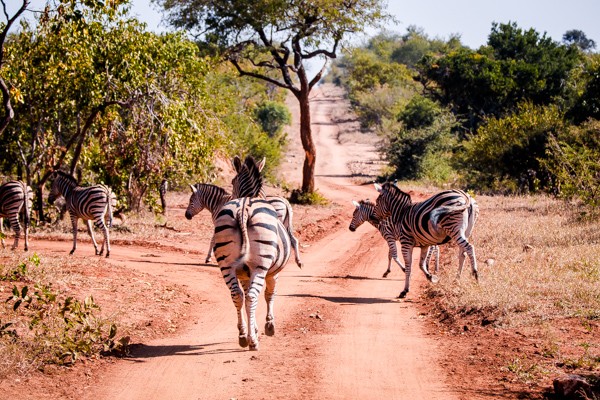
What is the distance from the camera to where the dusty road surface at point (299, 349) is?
23.6ft

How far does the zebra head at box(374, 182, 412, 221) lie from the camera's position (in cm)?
1409

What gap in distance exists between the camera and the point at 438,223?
12609mm

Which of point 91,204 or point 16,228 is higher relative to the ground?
point 91,204

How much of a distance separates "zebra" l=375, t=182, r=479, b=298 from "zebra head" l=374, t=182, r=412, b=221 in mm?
127

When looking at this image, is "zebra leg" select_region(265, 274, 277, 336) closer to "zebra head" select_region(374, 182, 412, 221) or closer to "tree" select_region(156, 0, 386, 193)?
"zebra head" select_region(374, 182, 412, 221)

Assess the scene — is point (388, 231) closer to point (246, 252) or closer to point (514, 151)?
point (246, 252)

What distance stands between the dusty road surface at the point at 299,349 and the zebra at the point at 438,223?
0.90m

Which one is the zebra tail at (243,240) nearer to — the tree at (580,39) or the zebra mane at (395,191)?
the zebra mane at (395,191)

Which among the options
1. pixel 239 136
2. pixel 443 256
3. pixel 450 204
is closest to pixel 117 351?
pixel 450 204

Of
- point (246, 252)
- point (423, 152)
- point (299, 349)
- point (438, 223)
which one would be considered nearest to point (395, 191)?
point (438, 223)

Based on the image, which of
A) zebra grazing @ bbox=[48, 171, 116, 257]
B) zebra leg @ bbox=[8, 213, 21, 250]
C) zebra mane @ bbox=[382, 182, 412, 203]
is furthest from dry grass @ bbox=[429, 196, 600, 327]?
zebra leg @ bbox=[8, 213, 21, 250]

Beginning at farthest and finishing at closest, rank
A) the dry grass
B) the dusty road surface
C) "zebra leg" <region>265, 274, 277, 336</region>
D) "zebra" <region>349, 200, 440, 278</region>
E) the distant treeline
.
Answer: the distant treeline
"zebra" <region>349, 200, 440, 278</region>
the dry grass
"zebra leg" <region>265, 274, 277, 336</region>
the dusty road surface

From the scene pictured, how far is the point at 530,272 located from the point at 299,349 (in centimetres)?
513

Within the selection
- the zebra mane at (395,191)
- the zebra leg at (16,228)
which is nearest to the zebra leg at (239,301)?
the zebra mane at (395,191)
